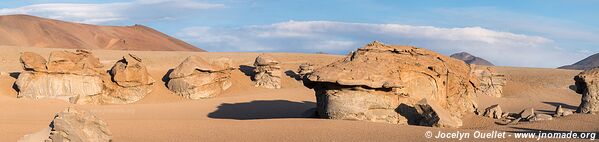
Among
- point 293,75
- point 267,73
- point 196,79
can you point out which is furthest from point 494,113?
point 293,75

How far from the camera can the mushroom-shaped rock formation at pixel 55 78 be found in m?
24.0

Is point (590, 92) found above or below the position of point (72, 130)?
above

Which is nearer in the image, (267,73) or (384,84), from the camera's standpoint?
(384,84)

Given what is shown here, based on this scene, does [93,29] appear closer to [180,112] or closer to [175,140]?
[180,112]

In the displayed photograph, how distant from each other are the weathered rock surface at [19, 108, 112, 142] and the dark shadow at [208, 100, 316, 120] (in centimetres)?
790

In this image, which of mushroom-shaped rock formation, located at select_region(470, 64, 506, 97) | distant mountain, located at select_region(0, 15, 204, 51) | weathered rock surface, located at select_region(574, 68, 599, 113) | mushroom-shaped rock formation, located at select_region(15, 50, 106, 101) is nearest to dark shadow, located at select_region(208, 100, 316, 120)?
mushroom-shaped rock formation, located at select_region(15, 50, 106, 101)

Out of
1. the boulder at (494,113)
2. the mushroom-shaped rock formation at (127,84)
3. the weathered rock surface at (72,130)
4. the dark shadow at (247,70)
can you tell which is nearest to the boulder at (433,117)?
the boulder at (494,113)

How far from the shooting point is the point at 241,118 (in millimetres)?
19141

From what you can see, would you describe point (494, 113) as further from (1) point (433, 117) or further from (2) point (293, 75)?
(2) point (293, 75)

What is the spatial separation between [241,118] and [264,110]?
2.55 metres

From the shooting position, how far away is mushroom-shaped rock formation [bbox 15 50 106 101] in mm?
23969

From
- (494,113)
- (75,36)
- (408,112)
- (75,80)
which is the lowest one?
(494,113)

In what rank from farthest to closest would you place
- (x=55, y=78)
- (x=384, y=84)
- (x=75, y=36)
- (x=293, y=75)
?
(x=75, y=36) → (x=293, y=75) → (x=55, y=78) → (x=384, y=84)

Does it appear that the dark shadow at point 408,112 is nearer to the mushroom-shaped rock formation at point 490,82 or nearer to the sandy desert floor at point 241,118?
the sandy desert floor at point 241,118
